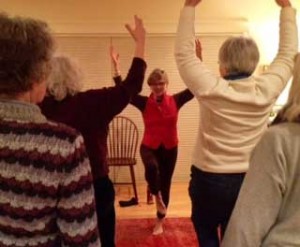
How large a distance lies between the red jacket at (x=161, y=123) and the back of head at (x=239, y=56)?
180 centimetres

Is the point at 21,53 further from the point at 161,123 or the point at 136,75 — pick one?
the point at 161,123

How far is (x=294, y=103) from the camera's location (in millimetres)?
1118

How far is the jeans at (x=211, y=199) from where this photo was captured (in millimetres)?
1856

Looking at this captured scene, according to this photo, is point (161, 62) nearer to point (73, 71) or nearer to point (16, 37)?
point (73, 71)

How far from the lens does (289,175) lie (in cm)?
110

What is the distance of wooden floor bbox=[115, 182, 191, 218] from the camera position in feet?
13.7

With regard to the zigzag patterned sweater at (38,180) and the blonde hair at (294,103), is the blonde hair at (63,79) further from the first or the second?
the blonde hair at (294,103)

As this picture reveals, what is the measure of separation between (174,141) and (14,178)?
2.69 metres

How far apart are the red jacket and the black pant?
1.58 meters

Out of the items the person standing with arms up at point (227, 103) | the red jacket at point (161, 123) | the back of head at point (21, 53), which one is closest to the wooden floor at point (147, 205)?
the red jacket at point (161, 123)

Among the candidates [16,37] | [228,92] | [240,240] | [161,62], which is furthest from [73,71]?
[161,62]

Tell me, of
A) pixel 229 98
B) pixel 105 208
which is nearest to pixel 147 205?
pixel 105 208

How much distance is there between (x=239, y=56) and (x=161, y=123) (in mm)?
1878

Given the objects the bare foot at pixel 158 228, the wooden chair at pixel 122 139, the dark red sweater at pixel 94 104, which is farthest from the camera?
the wooden chair at pixel 122 139
